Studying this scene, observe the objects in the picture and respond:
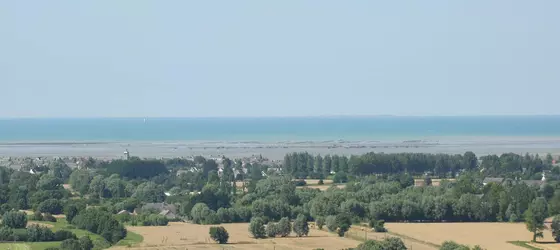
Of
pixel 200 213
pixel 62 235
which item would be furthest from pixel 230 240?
pixel 200 213

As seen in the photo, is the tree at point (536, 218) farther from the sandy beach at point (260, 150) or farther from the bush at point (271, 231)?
the sandy beach at point (260, 150)

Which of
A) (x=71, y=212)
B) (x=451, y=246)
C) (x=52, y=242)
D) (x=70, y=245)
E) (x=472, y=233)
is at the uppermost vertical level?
(x=71, y=212)

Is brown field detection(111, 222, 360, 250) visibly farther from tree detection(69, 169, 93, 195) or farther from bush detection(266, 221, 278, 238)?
tree detection(69, 169, 93, 195)

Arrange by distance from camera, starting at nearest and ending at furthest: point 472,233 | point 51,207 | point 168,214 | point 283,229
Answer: point 283,229
point 472,233
point 51,207
point 168,214

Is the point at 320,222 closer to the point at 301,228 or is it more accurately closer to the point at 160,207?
the point at 301,228

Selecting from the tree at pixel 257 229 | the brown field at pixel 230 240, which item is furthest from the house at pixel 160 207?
the tree at pixel 257 229

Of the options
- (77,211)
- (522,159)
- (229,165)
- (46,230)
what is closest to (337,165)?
(229,165)

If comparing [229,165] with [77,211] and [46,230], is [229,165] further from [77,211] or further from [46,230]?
[46,230]
